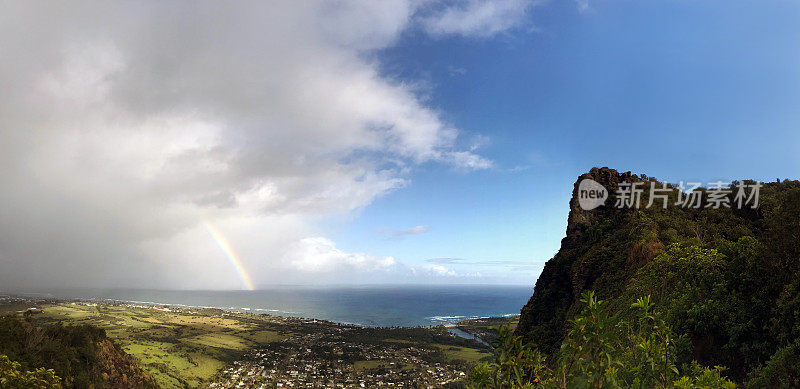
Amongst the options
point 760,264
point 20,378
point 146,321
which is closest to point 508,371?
point 760,264

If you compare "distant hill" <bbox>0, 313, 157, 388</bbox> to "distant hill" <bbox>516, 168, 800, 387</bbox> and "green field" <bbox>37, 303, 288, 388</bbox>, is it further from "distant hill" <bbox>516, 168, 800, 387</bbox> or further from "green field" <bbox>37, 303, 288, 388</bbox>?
"distant hill" <bbox>516, 168, 800, 387</bbox>

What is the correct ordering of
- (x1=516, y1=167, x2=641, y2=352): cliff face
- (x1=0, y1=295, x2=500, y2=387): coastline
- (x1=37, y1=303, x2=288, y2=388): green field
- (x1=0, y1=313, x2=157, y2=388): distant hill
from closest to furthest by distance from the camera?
1. (x1=0, y1=313, x2=157, y2=388): distant hill
2. (x1=516, y1=167, x2=641, y2=352): cliff face
3. (x1=0, y1=295, x2=500, y2=387): coastline
4. (x1=37, y1=303, x2=288, y2=388): green field

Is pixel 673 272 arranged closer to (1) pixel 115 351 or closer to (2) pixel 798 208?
(2) pixel 798 208

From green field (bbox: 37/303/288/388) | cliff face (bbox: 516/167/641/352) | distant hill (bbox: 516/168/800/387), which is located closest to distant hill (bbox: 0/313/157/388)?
green field (bbox: 37/303/288/388)

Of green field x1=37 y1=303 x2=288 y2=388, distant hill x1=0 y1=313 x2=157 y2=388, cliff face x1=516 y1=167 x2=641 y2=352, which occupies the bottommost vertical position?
green field x1=37 y1=303 x2=288 y2=388

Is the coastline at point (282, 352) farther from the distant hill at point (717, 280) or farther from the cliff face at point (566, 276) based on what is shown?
the distant hill at point (717, 280)

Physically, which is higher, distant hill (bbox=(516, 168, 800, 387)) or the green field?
distant hill (bbox=(516, 168, 800, 387))
